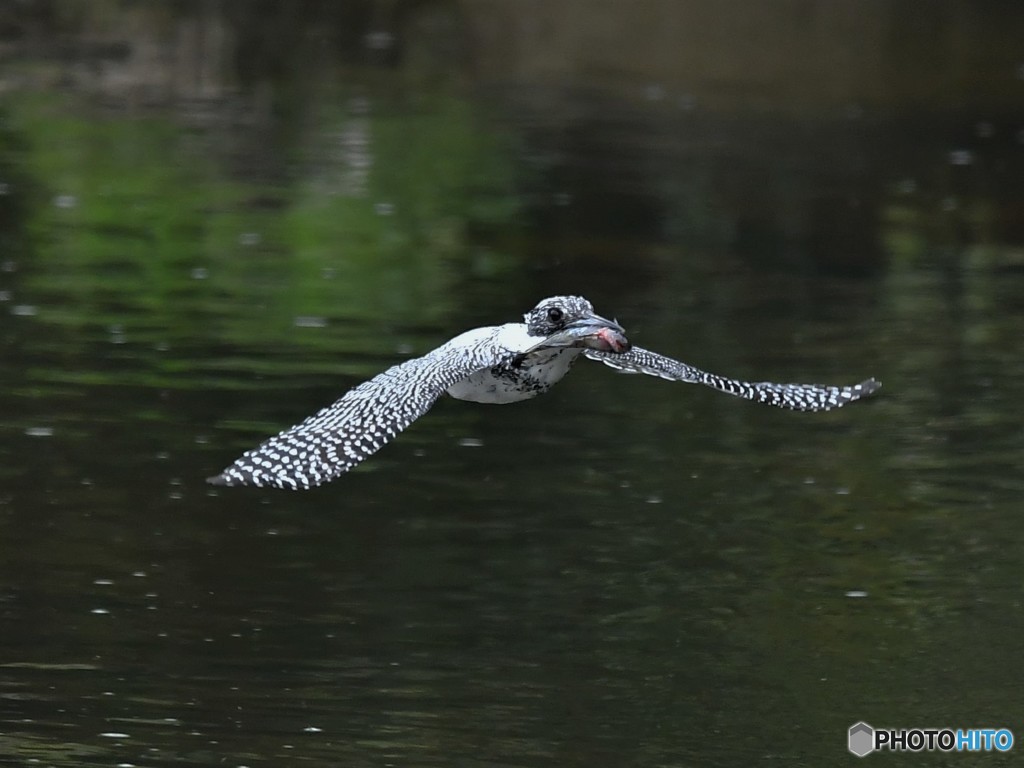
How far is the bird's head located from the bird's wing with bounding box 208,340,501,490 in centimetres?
26

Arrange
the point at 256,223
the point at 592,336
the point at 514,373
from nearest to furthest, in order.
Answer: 1. the point at 592,336
2. the point at 514,373
3. the point at 256,223

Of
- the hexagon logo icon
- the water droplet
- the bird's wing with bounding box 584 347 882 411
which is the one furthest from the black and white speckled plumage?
the water droplet

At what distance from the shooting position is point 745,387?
929cm

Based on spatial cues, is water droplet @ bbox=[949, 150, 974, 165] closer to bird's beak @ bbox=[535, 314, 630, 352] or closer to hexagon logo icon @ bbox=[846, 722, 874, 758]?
hexagon logo icon @ bbox=[846, 722, 874, 758]

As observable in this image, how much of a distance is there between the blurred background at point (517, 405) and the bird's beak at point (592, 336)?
1808 millimetres

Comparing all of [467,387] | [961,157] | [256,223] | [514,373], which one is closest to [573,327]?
[514,373]

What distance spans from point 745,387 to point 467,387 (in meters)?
1.25

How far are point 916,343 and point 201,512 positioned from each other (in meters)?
6.61

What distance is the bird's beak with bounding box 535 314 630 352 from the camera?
853 centimetres

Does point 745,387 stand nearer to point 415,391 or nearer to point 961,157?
point 415,391

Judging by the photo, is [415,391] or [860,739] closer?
[415,391]

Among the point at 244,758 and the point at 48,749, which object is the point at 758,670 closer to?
the point at 244,758

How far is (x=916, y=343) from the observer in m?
16.2

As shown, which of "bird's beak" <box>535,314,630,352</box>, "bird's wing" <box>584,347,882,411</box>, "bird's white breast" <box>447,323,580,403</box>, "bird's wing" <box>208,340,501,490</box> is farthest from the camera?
"bird's wing" <box>584,347,882,411</box>
